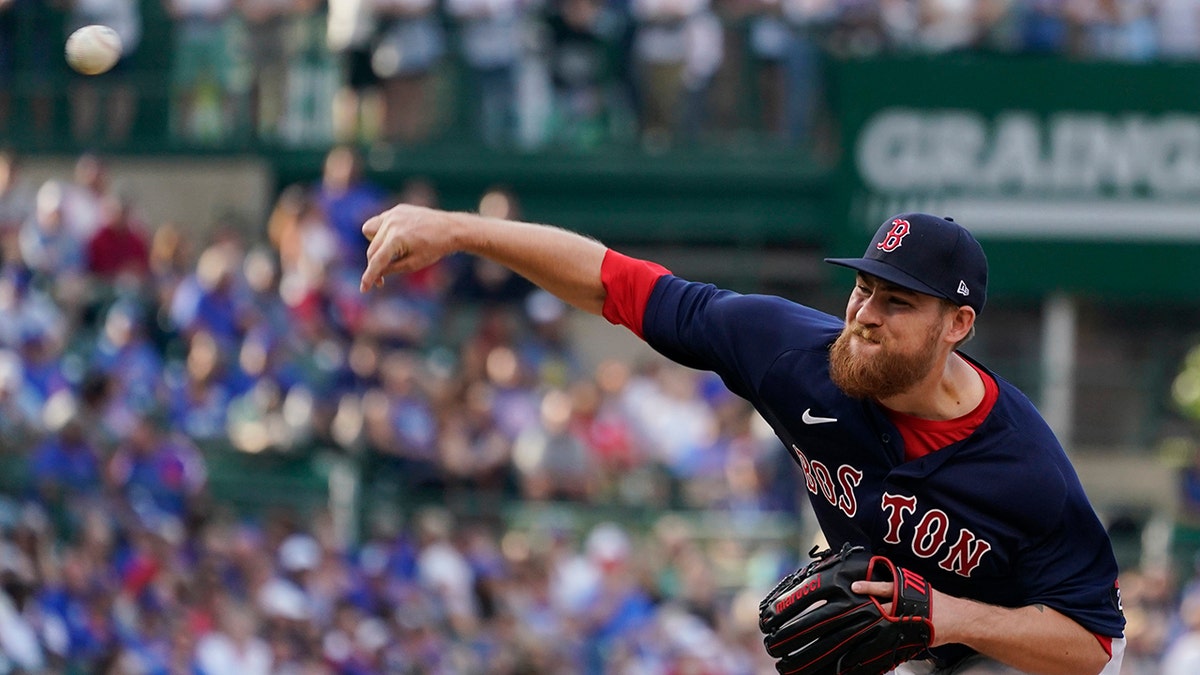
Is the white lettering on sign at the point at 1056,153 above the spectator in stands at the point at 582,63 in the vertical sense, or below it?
below

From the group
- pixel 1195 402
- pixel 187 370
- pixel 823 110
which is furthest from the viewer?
pixel 823 110

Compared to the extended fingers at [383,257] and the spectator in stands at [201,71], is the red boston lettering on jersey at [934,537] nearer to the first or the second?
the extended fingers at [383,257]

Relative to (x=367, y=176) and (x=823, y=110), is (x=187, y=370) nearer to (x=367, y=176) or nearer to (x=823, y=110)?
(x=367, y=176)

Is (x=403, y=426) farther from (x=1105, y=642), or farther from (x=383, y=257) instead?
(x=1105, y=642)

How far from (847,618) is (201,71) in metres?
12.1

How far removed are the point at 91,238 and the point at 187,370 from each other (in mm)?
1261

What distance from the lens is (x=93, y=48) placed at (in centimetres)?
729

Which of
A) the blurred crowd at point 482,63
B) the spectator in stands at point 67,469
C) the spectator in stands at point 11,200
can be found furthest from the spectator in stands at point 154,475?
the blurred crowd at point 482,63

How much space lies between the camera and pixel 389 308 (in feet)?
41.0

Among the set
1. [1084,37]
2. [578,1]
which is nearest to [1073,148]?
[1084,37]

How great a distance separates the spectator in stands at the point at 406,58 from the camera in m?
15.0

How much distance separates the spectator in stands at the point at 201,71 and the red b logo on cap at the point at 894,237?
37.8 feet

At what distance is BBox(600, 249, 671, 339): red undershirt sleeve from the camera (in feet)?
15.3

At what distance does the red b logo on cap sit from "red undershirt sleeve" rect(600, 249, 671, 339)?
62 cm
